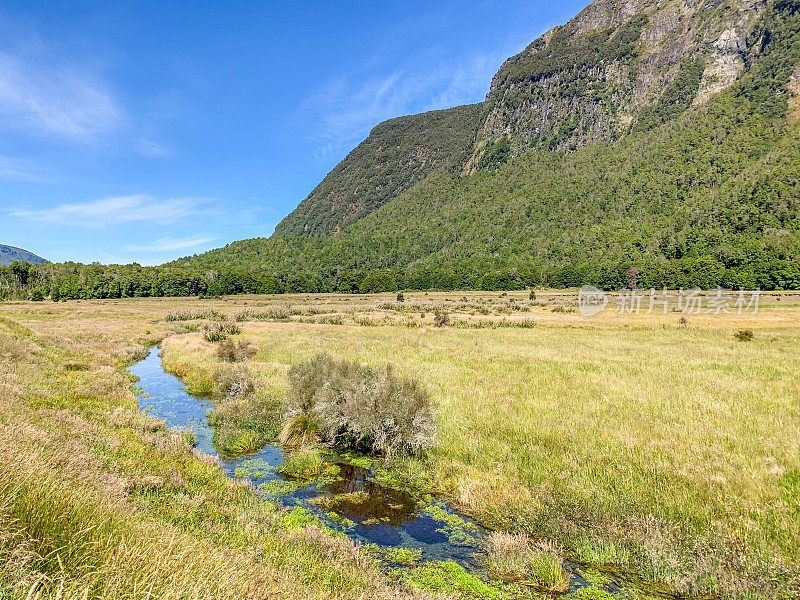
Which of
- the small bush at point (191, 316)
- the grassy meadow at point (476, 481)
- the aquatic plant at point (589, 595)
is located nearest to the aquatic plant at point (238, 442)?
the grassy meadow at point (476, 481)

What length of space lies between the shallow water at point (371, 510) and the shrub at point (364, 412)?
107 centimetres

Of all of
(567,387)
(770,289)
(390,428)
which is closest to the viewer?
(390,428)

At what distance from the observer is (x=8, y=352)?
60.8ft

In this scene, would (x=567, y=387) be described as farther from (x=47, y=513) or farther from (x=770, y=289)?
(x=770, y=289)

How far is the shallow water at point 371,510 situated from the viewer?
7.76m

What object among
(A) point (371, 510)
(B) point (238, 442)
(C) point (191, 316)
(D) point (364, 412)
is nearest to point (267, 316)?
(C) point (191, 316)

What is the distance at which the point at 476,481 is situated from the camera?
32.8ft

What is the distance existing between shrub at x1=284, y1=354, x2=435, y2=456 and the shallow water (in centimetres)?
107

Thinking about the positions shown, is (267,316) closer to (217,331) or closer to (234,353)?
(217,331)

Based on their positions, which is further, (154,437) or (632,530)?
(154,437)

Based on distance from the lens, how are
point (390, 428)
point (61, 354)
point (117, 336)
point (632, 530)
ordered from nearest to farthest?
1. point (632, 530)
2. point (390, 428)
3. point (61, 354)
4. point (117, 336)

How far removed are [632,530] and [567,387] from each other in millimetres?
10127

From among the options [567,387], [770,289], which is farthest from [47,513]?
[770,289]

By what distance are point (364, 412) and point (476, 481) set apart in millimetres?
4446
